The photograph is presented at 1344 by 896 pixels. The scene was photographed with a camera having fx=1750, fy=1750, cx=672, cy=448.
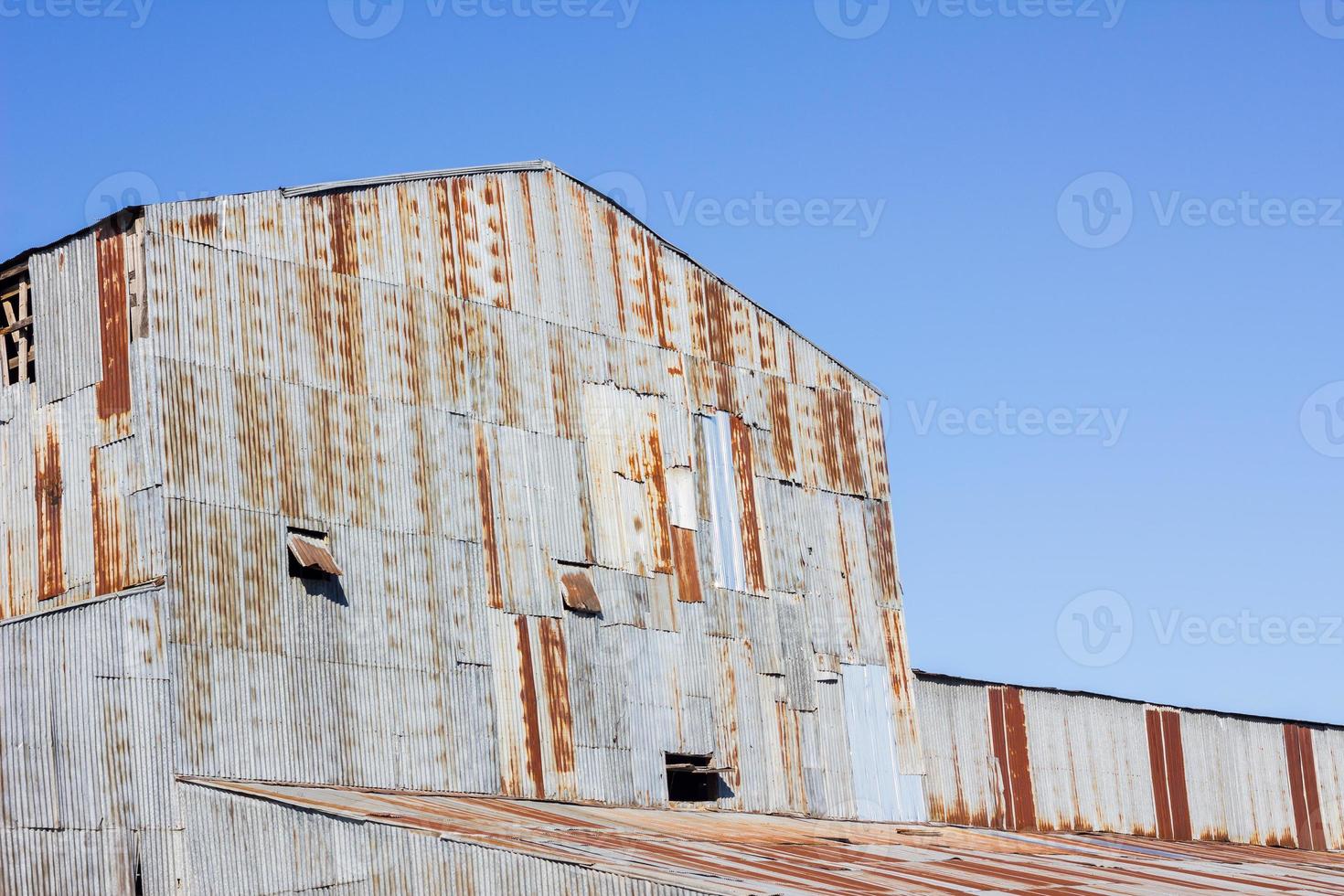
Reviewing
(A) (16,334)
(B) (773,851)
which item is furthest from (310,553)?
(B) (773,851)

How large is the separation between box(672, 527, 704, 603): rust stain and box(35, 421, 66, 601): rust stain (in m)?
12.1

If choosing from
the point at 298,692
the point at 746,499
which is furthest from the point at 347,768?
the point at 746,499

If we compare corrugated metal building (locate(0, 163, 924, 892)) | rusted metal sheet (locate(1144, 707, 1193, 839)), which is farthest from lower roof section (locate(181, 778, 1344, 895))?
rusted metal sheet (locate(1144, 707, 1193, 839))

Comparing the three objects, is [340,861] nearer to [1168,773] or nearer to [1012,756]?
[1012,756]

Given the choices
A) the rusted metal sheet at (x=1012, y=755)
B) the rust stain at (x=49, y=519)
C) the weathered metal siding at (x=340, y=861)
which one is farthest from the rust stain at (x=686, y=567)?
the rust stain at (x=49, y=519)

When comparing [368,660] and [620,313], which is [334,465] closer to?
[368,660]

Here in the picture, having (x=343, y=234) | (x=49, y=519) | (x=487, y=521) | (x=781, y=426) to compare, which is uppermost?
(x=343, y=234)

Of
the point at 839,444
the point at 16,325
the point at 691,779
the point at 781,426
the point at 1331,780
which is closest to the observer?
the point at 16,325

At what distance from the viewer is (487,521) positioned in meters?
31.9

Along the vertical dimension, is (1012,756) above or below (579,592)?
below

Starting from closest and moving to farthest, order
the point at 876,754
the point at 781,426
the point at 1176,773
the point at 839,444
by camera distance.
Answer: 1. the point at 876,754
2. the point at 781,426
3. the point at 839,444
4. the point at 1176,773

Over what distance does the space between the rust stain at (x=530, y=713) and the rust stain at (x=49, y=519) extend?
317 inches

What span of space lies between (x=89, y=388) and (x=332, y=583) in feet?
16.4

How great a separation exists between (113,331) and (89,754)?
6710 mm
